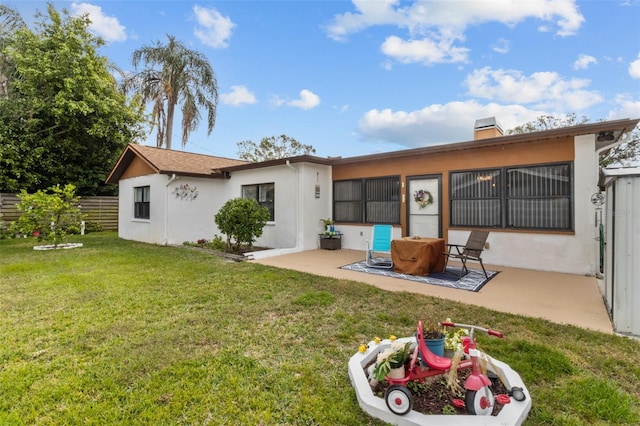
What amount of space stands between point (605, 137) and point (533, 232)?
2.12m

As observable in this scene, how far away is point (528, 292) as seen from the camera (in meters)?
4.83

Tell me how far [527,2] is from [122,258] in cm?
1130

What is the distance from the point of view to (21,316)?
3773mm

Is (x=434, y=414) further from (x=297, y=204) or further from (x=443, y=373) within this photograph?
(x=297, y=204)

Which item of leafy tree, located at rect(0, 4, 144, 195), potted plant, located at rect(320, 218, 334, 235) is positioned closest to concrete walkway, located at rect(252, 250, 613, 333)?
potted plant, located at rect(320, 218, 334, 235)

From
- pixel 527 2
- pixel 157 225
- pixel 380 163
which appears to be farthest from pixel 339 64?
pixel 157 225

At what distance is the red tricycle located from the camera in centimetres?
189

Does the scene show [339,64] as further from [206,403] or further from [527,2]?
[206,403]

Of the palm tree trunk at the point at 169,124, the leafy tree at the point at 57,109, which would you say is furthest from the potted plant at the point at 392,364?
Result: the palm tree trunk at the point at 169,124

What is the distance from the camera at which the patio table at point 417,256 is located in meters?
6.00

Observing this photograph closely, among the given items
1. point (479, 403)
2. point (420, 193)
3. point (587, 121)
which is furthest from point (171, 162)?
point (587, 121)

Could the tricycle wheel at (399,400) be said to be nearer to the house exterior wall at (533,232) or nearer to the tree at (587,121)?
the house exterior wall at (533,232)

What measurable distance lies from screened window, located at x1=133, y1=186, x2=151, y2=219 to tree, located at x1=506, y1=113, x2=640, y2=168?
52.2 feet

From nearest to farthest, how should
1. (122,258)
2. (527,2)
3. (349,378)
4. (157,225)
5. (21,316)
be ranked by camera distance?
(349,378) → (21,316) → (527,2) → (122,258) → (157,225)
